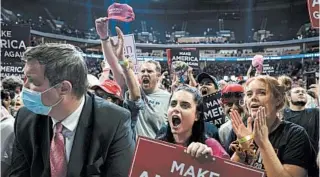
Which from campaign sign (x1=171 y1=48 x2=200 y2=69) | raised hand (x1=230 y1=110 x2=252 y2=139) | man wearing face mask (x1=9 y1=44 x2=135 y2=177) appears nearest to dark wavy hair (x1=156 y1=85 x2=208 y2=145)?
raised hand (x1=230 y1=110 x2=252 y2=139)

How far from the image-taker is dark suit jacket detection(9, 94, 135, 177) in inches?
62.9

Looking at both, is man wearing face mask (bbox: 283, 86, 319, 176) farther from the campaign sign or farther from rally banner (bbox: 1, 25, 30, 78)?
rally banner (bbox: 1, 25, 30, 78)

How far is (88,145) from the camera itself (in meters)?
1.61

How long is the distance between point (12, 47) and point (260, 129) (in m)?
3.71

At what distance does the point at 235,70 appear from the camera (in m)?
31.0

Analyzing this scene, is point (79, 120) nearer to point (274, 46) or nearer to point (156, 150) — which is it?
point (156, 150)

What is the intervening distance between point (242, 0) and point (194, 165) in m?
30.2

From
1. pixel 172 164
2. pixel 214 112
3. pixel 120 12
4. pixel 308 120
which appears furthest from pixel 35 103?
pixel 308 120

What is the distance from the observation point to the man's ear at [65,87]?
1.64 metres

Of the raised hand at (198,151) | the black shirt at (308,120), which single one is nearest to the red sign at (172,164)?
the raised hand at (198,151)

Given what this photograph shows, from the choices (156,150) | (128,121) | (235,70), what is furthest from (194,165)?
(235,70)

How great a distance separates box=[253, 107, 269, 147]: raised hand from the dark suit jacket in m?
0.61

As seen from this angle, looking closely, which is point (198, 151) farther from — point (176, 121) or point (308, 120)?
point (308, 120)

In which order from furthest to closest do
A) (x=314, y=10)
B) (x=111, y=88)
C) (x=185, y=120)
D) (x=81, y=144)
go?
1. (x=314, y=10)
2. (x=111, y=88)
3. (x=185, y=120)
4. (x=81, y=144)
